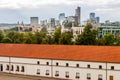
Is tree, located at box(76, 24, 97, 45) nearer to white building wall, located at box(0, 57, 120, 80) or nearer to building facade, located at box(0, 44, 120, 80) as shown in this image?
building facade, located at box(0, 44, 120, 80)

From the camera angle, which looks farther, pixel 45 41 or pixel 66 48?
pixel 45 41

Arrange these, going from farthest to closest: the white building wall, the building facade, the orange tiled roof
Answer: the orange tiled roof, the building facade, the white building wall

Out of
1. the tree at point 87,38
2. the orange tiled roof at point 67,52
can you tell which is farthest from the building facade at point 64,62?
the tree at point 87,38

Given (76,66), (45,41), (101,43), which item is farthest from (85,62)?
(45,41)

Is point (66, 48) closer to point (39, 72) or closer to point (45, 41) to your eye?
point (39, 72)

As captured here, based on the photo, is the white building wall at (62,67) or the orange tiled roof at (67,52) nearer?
the white building wall at (62,67)

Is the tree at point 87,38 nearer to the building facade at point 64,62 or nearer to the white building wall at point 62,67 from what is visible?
the building facade at point 64,62

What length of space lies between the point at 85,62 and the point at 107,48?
15.7 ft

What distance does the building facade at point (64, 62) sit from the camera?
49.7 metres

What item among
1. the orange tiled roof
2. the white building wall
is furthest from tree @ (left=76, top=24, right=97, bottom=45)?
the white building wall

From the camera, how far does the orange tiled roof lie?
2013 inches

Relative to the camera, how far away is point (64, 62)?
53.8 meters

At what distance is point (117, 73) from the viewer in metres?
48.1

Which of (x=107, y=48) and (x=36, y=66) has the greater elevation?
(x=107, y=48)
